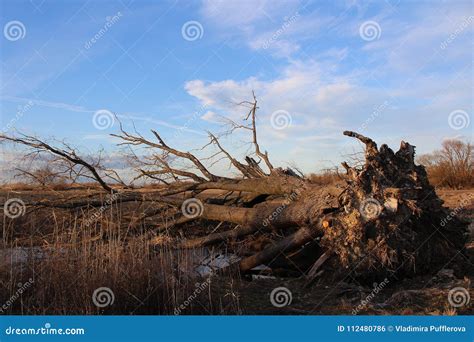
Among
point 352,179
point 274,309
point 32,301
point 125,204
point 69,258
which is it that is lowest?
point 274,309

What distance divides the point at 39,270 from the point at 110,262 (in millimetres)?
958

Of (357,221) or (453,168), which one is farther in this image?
(453,168)

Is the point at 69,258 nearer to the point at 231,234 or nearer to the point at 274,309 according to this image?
the point at 274,309

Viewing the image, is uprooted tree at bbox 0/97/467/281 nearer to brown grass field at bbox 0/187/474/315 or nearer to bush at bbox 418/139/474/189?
brown grass field at bbox 0/187/474/315

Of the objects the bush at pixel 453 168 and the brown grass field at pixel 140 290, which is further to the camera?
the bush at pixel 453 168

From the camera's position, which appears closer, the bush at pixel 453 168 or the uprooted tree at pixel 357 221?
the uprooted tree at pixel 357 221

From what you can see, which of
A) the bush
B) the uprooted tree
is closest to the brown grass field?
the uprooted tree

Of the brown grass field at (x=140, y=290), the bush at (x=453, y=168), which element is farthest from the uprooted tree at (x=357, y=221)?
the bush at (x=453, y=168)

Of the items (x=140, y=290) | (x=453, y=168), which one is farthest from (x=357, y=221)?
(x=453, y=168)

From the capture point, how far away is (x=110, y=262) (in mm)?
5625

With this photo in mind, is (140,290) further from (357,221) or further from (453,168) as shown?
(453,168)

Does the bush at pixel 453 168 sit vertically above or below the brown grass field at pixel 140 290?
above

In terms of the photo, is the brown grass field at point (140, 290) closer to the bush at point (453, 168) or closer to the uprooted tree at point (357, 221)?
the uprooted tree at point (357, 221)

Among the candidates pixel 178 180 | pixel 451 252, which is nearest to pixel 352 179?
pixel 451 252
